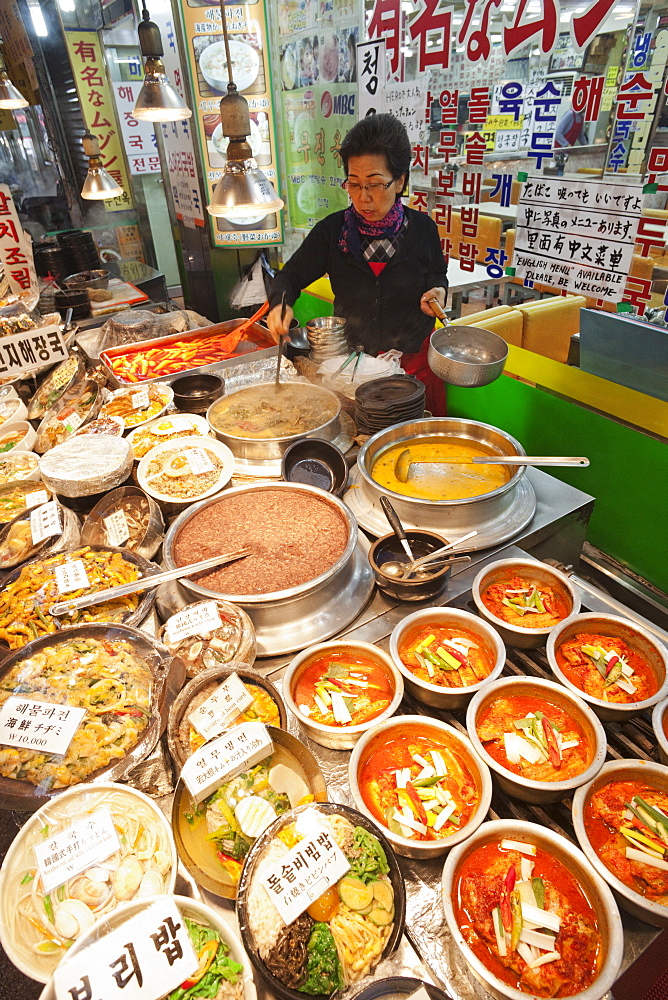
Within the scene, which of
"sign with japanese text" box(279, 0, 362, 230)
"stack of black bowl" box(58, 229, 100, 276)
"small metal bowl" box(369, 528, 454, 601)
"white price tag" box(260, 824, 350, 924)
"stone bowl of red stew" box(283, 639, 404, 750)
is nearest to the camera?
"white price tag" box(260, 824, 350, 924)

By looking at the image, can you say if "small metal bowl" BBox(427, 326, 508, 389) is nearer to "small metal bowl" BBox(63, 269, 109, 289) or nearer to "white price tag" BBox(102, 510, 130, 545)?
"white price tag" BBox(102, 510, 130, 545)

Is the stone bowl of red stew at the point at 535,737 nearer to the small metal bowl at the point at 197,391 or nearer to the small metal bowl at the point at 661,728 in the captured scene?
the small metal bowl at the point at 661,728

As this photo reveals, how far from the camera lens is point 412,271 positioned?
3531mm

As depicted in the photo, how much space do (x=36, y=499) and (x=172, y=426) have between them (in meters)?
0.93

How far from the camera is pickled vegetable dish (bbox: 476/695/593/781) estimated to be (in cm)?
150

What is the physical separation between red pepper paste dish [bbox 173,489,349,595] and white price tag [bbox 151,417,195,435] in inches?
34.6

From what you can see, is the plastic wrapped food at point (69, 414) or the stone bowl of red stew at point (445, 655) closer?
the stone bowl of red stew at point (445, 655)

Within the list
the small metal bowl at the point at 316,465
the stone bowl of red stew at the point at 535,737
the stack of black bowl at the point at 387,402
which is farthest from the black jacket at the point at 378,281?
the stone bowl of red stew at the point at 535,737

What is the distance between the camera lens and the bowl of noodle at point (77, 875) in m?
1.15

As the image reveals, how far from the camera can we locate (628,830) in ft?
4.44

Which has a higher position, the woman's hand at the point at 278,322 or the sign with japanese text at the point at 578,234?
the sign with japanese text at the point at 578,234

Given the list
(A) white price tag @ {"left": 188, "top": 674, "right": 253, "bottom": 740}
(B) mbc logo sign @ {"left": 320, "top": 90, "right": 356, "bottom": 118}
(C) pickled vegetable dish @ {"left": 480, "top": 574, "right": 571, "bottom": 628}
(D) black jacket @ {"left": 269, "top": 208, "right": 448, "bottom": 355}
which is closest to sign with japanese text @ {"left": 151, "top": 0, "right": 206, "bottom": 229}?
(B) mbc logo sign @ {"left": 320, "top": 90, "right": 356, "bottom": 118}

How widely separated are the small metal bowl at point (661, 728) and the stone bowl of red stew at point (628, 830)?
80mm

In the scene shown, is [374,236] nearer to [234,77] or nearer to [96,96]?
[234,77]
